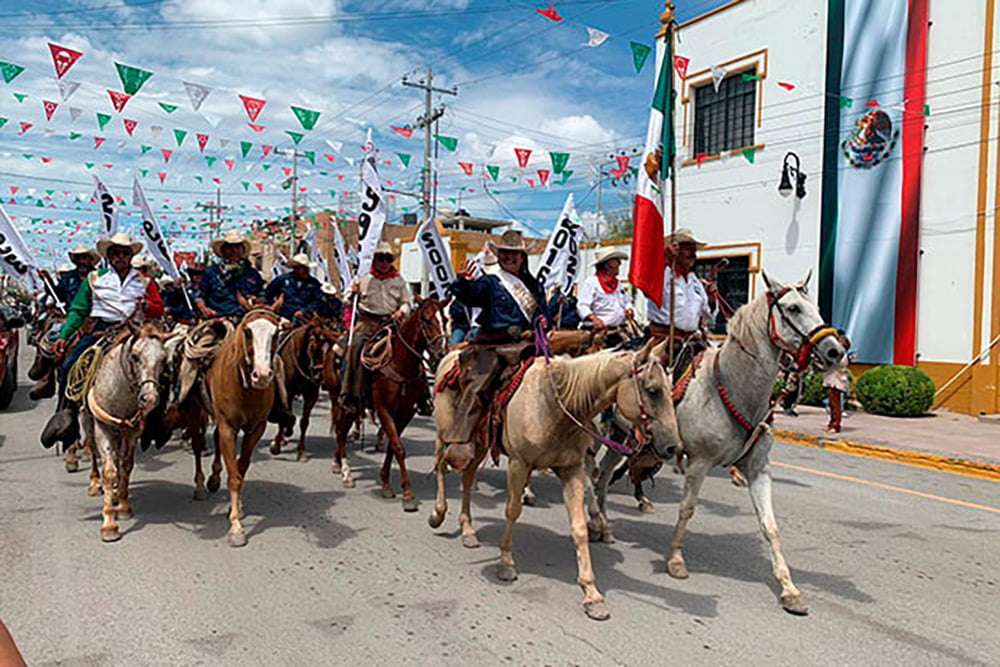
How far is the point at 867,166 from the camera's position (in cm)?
1559

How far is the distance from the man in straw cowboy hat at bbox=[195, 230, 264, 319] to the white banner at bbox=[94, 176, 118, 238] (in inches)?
137

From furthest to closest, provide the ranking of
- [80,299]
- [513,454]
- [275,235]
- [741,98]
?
[275,235], [741,98], [80,299], [513,454]

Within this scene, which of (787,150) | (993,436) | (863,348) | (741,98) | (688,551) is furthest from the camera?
(741,98)

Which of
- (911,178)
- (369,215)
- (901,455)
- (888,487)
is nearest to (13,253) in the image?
(369,215)

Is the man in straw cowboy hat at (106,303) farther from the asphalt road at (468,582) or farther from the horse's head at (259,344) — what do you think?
the horse's head at (259,344)

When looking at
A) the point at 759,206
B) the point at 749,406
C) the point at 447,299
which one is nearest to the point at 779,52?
the point at 759,206

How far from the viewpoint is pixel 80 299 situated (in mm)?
7195

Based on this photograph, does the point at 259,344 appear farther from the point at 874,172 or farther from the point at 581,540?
the point at 874,172

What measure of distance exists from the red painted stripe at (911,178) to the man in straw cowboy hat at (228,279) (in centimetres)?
1315

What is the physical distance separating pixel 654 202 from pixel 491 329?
5.64ft

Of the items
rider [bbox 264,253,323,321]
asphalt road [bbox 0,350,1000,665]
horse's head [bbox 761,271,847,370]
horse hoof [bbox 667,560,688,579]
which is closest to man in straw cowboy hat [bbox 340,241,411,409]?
rider [bbox 264,253,323,321]

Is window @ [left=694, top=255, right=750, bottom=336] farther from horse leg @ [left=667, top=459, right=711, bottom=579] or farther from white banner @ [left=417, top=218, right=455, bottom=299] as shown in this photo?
horse leg @ [left=667, top=459, right=711, bottom=579]

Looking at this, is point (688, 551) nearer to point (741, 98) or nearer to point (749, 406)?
point (749, 406)

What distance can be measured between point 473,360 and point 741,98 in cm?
1516
